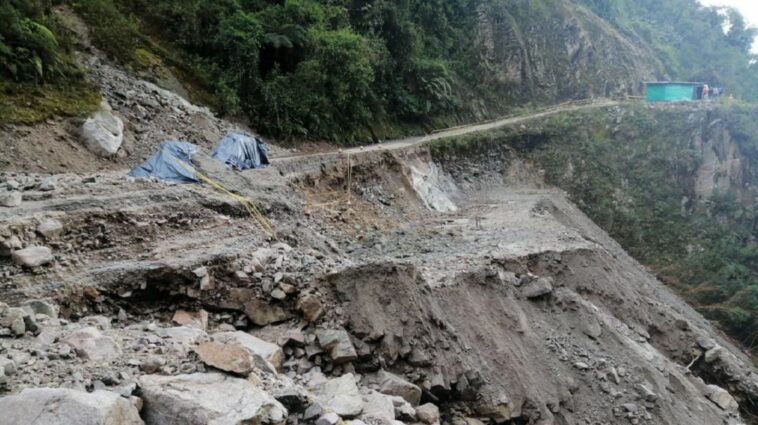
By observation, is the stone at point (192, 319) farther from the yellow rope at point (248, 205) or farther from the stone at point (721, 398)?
the stone at point (721, 398)

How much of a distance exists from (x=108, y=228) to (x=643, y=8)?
67043mm

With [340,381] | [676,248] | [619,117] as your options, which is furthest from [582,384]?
[619,117]

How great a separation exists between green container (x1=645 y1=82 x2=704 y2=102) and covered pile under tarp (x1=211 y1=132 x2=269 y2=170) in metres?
27.1

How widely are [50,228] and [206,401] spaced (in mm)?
4734

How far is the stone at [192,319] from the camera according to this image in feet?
25.0

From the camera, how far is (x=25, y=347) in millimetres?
5539

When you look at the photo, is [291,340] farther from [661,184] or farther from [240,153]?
[661,184]

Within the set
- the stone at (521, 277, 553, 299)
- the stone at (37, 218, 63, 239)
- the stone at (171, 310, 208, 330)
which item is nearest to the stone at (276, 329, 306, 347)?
the stone at (171, 310, 208, 330)

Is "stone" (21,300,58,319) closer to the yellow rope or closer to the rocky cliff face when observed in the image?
the yellow rope

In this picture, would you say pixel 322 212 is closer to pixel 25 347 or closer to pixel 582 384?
pixel 582 384

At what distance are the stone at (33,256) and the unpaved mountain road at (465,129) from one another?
797 centimetres

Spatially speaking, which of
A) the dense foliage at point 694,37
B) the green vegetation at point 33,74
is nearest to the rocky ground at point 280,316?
the green vegetation at point 33,74

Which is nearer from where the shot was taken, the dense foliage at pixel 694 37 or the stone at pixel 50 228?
the stone at pixel 50 228

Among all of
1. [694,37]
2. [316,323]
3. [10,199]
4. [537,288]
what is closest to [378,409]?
[316,323]
